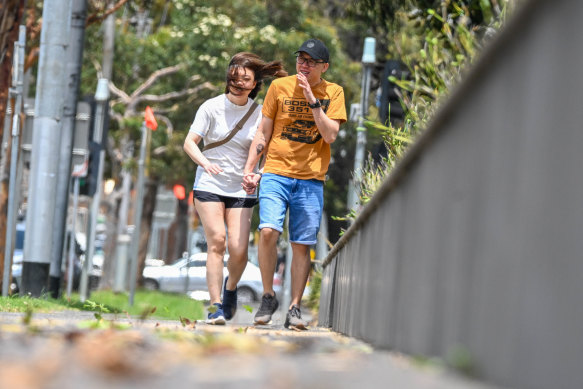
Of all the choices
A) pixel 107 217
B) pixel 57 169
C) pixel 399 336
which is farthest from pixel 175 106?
pixel 399 336

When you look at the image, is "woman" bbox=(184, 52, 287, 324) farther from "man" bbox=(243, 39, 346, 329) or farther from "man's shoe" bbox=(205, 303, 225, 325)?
"man's shoe" bbox=(205, 303, 225, 325)

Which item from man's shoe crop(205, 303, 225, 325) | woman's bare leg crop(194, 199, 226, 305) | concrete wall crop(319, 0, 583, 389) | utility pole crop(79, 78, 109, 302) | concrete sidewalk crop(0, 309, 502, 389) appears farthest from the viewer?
utility pole crop(79, 78, 109, 302)

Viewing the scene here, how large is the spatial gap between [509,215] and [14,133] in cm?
1285

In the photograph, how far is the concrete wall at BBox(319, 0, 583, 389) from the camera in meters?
2.70

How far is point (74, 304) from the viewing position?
414 inches

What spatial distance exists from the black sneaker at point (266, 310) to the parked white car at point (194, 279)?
25666mm

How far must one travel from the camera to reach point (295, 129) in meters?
7.31

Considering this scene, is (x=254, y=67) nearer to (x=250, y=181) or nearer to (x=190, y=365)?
(x=250, y=181)

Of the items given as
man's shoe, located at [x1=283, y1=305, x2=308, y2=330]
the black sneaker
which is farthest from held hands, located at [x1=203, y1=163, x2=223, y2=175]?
→ man's shoe, located at [x1=283, y1=305, x2=308, y2=330]

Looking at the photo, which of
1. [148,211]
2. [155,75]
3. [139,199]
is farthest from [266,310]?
[148,211]

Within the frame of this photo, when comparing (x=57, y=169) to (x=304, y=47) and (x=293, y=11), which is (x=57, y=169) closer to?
(x=304, y=47)

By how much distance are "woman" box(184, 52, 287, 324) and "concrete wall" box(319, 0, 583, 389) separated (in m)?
3.88

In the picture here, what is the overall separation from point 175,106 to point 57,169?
18.7 metres

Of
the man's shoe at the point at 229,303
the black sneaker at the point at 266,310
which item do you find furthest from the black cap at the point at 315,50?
the man's shoe at the point at 229,303
